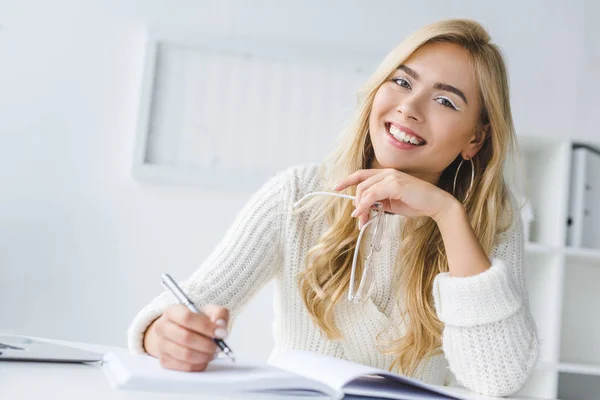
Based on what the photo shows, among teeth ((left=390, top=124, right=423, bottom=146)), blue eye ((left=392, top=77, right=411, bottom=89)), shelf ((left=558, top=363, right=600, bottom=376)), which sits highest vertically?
blue eye ((left=392, top=77, right=411, bottom=89))

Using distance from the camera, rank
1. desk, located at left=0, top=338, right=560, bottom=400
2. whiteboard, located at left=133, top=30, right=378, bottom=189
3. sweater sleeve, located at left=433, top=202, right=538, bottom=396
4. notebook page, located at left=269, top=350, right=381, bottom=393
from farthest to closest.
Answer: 1. whiteboard, located at left=133, top=30, right=378, bottom=189
2. sweater sleeve, located at left=433, top=202, right=538, bottom=396
3. notebook page, located at left=269, top=350, right=381, bottom=393
4. desk, located at left=0, top=338, right=560, bottom=400

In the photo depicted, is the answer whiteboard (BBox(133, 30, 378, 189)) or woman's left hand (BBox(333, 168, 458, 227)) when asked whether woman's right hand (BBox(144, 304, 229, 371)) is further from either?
whiteboard (BBox(133, 30, 378, 189))

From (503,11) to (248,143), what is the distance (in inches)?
43.9

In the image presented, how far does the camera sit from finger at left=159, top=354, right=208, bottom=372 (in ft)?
2.57

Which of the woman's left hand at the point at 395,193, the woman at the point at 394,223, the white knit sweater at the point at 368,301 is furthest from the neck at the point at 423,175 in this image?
the woman's left hand at the point at 395,193

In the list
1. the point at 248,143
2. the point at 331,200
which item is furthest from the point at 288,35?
the point at 331,200

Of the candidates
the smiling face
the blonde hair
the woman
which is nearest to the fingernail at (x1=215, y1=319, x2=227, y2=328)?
the woman

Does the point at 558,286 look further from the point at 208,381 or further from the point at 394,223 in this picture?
the point at 208,381

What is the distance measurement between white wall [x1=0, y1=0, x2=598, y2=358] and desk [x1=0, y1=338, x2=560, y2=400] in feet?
5.07

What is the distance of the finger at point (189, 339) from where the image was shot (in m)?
0.79

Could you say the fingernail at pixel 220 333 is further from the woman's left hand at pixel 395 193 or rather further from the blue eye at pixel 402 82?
the blue eye at pixel 402 82

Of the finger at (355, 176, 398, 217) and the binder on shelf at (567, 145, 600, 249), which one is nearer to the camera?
the finger at (355, 176, 398, 217)

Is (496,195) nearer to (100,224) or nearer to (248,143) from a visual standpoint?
(248,143)

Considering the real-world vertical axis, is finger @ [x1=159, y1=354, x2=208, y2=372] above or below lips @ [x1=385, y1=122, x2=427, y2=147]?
below
